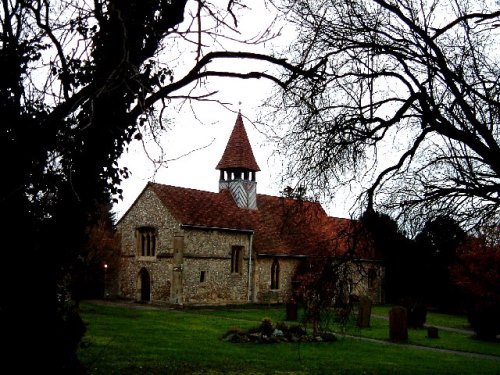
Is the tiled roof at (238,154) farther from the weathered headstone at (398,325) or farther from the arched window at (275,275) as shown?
the weathered headstone at (398,325)

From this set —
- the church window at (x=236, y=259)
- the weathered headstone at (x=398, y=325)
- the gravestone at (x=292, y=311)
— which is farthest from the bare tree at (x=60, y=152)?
the church window at (x=236, y=259)

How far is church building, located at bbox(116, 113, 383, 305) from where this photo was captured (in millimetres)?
30703

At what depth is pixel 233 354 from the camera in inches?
535

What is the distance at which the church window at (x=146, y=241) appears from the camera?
106 feet

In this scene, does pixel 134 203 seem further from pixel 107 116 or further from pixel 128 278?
pixel 107 116

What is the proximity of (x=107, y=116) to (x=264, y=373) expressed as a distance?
695 centimetres

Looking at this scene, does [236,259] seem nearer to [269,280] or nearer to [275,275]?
[269,280]

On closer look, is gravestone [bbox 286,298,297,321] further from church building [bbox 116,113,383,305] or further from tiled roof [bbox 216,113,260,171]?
tiled roof [bbox 216,113,260,171]

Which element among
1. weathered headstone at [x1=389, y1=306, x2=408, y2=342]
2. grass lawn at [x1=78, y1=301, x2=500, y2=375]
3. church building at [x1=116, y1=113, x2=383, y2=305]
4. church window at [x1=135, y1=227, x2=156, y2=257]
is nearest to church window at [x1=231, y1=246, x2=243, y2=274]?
church building at [x1=116, y1=113, x2=383, y2=305]

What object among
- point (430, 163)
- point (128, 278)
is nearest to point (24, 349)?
point (430, 163)

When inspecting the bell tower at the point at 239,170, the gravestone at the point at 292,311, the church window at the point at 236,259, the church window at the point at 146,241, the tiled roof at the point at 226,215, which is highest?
the bell tower at the point at 239,170

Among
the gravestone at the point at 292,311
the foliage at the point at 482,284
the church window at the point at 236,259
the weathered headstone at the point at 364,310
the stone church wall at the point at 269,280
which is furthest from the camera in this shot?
the stone church wall at the point at 269,280

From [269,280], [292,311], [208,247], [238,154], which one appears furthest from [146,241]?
[292,311]

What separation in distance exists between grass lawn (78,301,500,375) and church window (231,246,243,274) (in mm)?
11595
